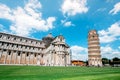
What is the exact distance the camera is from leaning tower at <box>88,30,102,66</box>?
95688 mm

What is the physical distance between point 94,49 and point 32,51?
54.2 m

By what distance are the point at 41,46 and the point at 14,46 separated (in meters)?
18.7

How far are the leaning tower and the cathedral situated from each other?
30.0 metres

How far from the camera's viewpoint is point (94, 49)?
97.4 m

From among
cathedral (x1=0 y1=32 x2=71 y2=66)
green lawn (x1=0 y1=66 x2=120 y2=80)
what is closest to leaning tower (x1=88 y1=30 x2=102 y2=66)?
cathedral (x1=0 y1=32 x2=71 y2=66)

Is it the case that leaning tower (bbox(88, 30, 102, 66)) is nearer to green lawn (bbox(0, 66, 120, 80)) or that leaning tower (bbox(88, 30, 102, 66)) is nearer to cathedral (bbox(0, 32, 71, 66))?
cathedral (bbox(0, 32, 71, 66))

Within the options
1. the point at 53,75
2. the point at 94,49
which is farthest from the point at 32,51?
the point at 53,75

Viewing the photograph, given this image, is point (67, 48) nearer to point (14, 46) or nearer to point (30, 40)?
point (30, 40)

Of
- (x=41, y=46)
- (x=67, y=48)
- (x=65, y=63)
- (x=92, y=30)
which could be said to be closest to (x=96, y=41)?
(x=92, y=30)

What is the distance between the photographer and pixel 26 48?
66.5 meters

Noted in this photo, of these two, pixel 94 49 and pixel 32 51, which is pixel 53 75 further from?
pixel 94 49

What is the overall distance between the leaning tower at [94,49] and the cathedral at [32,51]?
1182 inches

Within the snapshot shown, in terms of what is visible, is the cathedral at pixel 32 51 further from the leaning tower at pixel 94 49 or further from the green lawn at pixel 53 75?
the green lawn at pixel 53 75

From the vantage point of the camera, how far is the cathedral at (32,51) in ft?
189
